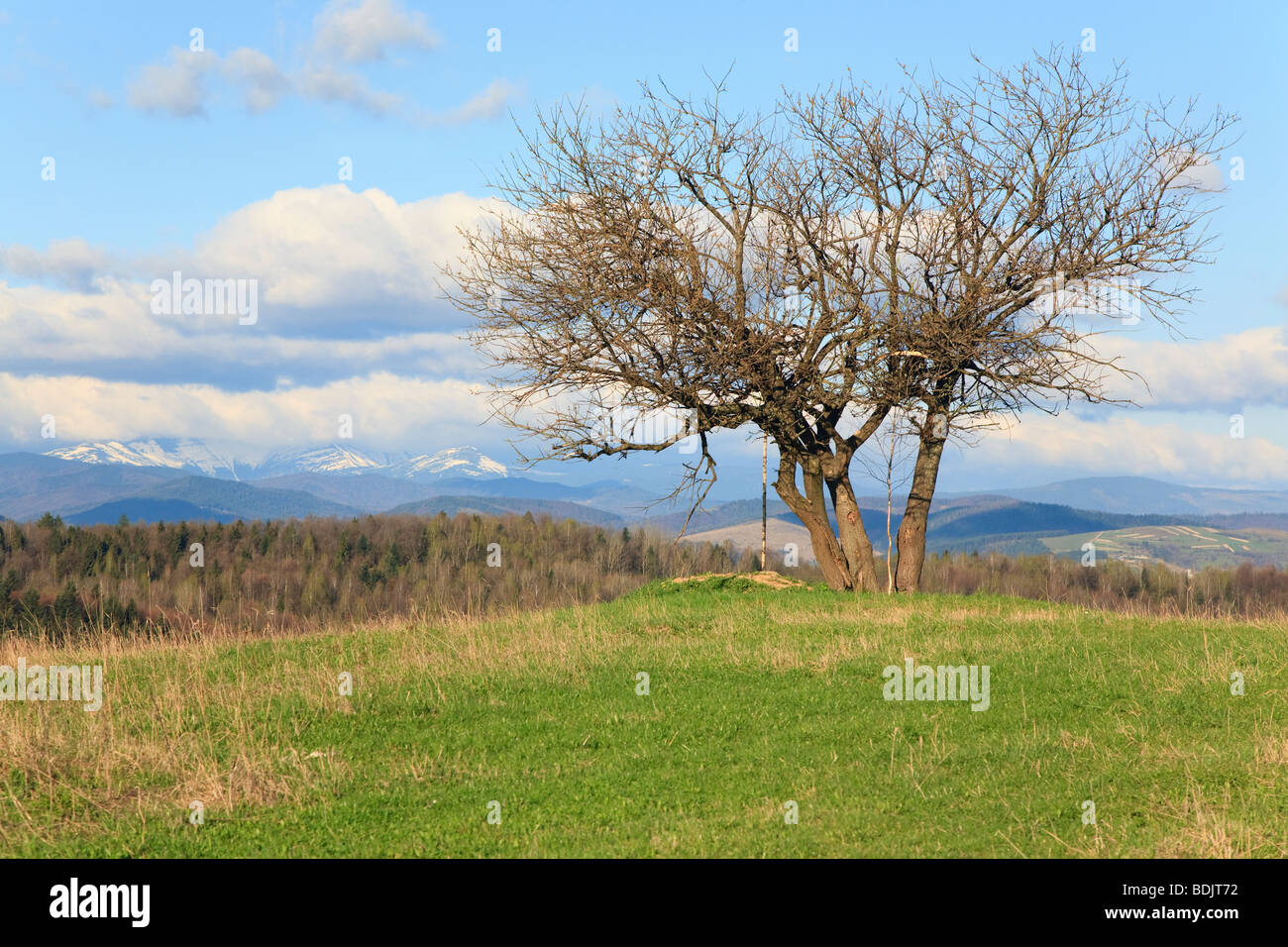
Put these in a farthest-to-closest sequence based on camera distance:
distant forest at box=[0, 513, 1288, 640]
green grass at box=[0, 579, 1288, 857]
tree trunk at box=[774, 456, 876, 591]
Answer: distant forest at box=[0, 513, 1288, 640], tree trunk at box=[774, 456, 876, 591], green grass at box=[0, 579, 1288, 857]

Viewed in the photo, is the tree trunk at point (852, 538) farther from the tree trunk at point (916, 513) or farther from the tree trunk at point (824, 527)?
the tree trunk at point (916, 513)

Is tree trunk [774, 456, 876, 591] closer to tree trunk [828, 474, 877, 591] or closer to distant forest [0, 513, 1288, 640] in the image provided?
tree trunk [828, 474, 877, 591]

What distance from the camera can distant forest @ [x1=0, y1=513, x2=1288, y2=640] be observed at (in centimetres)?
12512

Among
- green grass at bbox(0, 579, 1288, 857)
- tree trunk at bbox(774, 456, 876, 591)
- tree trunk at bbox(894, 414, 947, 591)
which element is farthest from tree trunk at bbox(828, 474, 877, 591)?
green grass at bbox(0, 579, 1288, 857)

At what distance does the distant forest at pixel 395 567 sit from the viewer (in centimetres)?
12512

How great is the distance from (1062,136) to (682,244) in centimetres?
1126

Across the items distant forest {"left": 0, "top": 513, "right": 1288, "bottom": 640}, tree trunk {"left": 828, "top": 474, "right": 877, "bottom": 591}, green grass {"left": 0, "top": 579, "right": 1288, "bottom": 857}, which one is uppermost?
tree trunk {"left": 828, "top": 474, "right": 877, "bottom": 591}

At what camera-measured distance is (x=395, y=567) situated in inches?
5551

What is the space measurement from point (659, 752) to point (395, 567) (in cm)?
13459

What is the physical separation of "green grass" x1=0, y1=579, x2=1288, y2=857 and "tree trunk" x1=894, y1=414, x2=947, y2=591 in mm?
9813

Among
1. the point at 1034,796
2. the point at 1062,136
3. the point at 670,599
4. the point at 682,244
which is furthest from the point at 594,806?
the point at 1062,136

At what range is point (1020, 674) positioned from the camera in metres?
15.8
